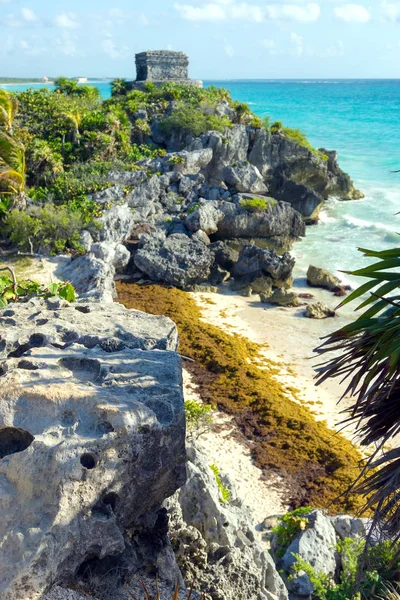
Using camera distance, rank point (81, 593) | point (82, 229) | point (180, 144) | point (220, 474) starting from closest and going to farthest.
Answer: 1. point (81, 593)
2. point (220, 474)
3. point (82, 229)
4. point (180, 144)

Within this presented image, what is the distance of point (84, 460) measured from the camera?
476 cm

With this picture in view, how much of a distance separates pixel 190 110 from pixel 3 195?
13.6 metres

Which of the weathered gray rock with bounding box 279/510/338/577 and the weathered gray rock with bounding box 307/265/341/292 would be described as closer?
the weathered gray rock with bounding box 279/510/338/577

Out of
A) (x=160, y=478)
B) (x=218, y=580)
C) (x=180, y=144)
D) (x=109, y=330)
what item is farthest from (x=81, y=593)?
(x=180, y=144)

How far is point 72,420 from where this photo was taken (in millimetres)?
5027

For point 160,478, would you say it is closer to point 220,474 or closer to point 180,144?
point 220,474

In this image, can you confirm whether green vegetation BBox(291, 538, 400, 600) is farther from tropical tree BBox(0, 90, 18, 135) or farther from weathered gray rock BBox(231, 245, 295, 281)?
tropical tree BBox(0, 90, 18, 135)

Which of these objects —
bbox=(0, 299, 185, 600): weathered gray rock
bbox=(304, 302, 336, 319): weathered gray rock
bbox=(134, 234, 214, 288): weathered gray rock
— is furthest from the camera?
bbox=(134, 234, 214, 288): weathered gray rock

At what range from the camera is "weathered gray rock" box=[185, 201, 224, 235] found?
24.6m

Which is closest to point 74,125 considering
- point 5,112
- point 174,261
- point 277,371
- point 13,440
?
point 5,112

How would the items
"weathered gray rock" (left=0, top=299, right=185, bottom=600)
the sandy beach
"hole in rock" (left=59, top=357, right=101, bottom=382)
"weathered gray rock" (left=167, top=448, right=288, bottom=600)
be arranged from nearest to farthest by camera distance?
"weathered gray rock" (left=0, top=299, right=185, bottom=600) < "hole in rock" (left=59, top=357, right=101, bottom=382) < "weathered gray rock" (left=167, top=448, right=288, bottom=600) < the sandy beach

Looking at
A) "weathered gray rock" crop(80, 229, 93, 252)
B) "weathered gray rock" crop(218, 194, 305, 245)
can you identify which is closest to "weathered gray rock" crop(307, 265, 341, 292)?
"weathered gray rock" crop(218, 194, 305, 245)

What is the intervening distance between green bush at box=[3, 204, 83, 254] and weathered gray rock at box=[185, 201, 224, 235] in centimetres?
512

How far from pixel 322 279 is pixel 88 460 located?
18614 mm
